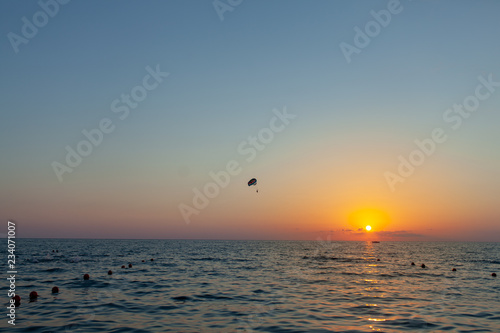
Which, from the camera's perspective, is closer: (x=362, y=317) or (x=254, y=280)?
(x=362, y=317)

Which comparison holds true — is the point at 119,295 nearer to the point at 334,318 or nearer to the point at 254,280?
the point at 254,280

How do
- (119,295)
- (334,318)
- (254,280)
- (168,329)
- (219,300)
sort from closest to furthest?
(168,329) < (334,318) < (219,300) < (119,295) < (254,280)

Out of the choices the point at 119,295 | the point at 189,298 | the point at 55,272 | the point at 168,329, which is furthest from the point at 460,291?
the point at 55,272

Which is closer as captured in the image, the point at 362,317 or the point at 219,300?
the point at 362,317

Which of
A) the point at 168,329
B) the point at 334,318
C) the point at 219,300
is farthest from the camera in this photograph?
the point at 219,300

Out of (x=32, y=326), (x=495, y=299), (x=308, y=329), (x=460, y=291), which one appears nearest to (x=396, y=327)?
(x=308, y=329)

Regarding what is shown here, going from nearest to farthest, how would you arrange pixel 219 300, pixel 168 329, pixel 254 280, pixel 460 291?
1. pixel 168 329
2. pixel 219 300
3. pixel 460 291
4. pixel 254 280

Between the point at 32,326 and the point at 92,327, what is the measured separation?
3.21 metres

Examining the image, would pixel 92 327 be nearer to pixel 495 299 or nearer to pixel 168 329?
pixel 168 329

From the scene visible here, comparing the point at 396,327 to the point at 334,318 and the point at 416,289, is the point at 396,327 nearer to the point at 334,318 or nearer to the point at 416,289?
the point at 334,318

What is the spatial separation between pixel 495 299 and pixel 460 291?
3.91m

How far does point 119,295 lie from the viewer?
96.5ft

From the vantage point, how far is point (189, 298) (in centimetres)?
2814

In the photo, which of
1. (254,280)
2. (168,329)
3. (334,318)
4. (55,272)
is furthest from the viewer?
(55,272)
